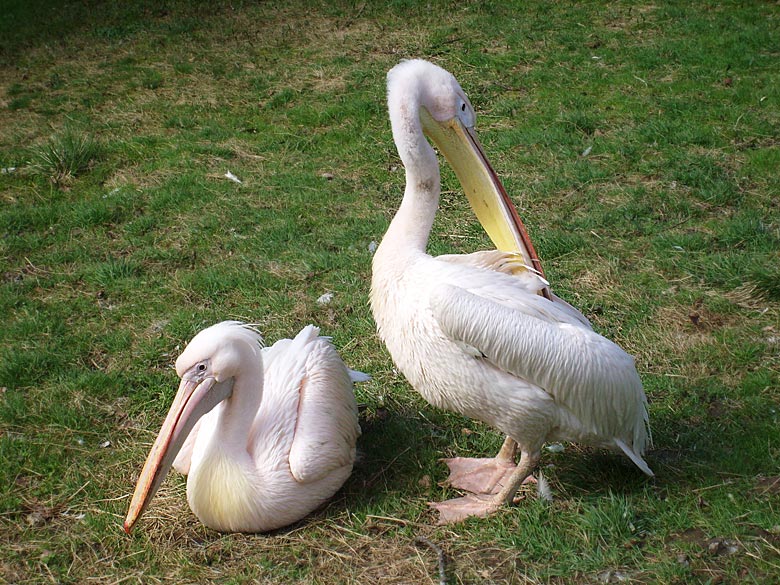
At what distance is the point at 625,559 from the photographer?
2840 millimetres

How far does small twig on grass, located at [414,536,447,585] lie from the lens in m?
2.83

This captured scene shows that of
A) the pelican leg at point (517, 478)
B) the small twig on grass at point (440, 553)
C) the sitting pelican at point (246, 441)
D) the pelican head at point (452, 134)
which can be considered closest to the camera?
the small twig on grass at point (440, 553)

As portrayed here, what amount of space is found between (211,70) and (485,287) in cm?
545

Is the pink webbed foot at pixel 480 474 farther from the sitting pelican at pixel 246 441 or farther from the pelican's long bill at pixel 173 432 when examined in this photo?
the pelican's long bill at pixel 173 432

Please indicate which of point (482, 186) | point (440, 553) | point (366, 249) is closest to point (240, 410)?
point (440, 553)

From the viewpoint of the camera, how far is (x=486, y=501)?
315 cm

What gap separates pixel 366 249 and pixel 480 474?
1971mm

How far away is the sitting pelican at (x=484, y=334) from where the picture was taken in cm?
290

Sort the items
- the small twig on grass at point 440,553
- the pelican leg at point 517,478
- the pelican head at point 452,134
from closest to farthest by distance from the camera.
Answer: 1. the small twig on grass at point 440,553
2. the pelican leg at point 517,478
3. the pelican head at point 452,134

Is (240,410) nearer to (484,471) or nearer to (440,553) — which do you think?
(440,553)

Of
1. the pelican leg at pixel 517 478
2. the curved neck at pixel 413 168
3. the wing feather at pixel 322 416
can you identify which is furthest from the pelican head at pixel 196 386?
the pelican leg at pixel 517 478

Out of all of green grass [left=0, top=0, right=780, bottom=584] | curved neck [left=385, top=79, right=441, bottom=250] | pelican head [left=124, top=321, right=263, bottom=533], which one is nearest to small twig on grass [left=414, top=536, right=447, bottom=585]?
green grass [left=0, top=0, right=780, bottom=584]

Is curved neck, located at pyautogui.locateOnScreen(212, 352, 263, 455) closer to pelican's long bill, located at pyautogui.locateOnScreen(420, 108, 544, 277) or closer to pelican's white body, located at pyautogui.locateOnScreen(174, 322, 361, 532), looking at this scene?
pelican's white body, located at pyautogui.locateOnScreen(174, 322, 361, 532)

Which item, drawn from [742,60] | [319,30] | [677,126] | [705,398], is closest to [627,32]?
[742,60]
